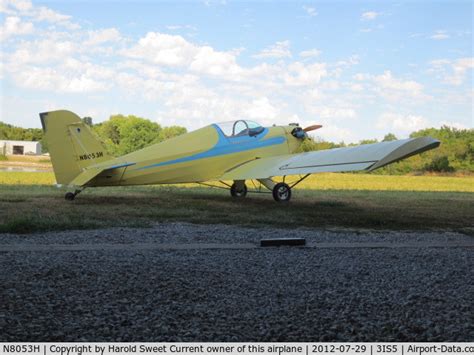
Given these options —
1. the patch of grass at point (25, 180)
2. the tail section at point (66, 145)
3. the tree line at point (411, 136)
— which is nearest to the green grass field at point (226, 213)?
the tail section at point (66, 145)

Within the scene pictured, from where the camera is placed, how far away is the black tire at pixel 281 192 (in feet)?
48.4

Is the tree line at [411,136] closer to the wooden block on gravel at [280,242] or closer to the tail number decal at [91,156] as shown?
the tail number decal at [91,156]

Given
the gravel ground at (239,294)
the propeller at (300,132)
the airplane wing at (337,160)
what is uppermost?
the propeller at (300,132)

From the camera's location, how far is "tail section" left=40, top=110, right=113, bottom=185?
44.8 feet

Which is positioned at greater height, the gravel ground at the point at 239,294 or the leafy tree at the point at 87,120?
the leafy tree at the point at 87,120

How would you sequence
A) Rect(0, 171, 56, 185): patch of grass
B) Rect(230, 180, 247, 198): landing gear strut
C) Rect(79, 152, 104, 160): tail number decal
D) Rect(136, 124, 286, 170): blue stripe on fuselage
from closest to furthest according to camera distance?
Rect(79, 152, 104, 160): tail number decal, Rect(136, 124, 286, 170): blue stripe on fuselage, Rect(230, 180, 247, 198): landing gear strut, Rect(0, 171, 56, 185): patch of grass

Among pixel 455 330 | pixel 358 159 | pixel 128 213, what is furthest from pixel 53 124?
pixel 455 330

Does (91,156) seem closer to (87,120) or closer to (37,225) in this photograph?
(87,120)

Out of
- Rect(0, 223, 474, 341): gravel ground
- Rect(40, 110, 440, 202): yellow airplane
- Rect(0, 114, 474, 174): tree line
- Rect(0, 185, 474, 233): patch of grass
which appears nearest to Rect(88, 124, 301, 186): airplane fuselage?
Rect(40, 110, 440, 202): yellow airplane

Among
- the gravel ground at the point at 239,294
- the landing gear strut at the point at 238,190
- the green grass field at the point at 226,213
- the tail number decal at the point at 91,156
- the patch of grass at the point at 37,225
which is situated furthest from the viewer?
the landing gear strut at the point at 238,190

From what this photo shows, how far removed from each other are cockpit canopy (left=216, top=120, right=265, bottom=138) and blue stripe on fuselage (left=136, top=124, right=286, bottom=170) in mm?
117

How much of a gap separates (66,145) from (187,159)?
3318 mm

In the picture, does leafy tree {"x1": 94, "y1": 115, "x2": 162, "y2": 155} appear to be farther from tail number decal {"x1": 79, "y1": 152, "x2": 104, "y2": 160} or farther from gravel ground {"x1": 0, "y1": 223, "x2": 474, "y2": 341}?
gravel ground {"x1": 0, "y1": 223, "x2": 474, "y2": 341}

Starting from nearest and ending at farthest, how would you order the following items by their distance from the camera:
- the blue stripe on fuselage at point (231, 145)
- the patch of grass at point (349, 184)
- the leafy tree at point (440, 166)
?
the blue stripe on fuselage at point (231, 145)
the patch of grass at point (349, 184)
the leafy tree at point (440, 166)
